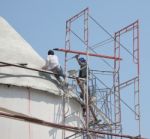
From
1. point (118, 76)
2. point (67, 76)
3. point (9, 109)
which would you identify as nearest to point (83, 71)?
point (67, 76)

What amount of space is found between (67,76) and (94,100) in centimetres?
128

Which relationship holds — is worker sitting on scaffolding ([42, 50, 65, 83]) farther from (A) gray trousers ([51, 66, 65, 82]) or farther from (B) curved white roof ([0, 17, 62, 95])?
(B) curved white roof ([0, 17, 62, 95])

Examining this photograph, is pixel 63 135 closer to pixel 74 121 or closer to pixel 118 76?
pixel 74 121

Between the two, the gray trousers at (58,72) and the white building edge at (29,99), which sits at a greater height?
the gray trousers at (58,72)

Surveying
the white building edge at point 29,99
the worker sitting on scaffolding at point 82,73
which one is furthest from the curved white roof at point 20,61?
the worker sitting on scaffolding at point 82,73

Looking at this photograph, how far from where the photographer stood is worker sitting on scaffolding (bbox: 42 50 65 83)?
59.5 feet

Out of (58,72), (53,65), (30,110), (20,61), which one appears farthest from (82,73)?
(30,110)

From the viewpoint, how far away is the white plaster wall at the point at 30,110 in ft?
54.1

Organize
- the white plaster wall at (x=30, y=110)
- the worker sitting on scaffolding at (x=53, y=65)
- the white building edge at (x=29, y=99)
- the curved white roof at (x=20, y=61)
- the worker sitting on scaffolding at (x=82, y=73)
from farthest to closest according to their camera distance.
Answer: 1. the worker sitting on scaffolding at (x=82, y=73)
2. the worker sitting on scaffolding at (x=53, y=65)
3. the curved white roof at (x=20, y=61)
4. the white building edge at (x=29, y=99)
5. the white plaster wall at (x=30, y=110)

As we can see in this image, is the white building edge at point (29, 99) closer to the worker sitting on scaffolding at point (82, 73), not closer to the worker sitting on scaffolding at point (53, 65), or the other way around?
the worker sitting on scaffolding at point (53, 65)

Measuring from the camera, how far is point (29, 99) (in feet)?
55.7

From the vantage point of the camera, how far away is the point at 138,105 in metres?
19.3

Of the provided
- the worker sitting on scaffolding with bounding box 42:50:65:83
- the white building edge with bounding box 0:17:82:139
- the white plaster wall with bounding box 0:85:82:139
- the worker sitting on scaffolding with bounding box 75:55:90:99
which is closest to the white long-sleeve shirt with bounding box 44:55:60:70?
the worker sitting on scaffolding with bounding box 42:50:65:83

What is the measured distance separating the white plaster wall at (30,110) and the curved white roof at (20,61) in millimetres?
177
